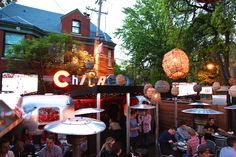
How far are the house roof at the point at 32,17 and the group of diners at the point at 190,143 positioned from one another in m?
17.7

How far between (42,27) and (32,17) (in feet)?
6.14

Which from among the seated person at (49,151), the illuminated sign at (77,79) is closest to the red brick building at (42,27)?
the illuminated sign at (77,79)

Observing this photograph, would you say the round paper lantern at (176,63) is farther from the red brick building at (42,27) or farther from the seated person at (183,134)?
the red brick building at (42,27)

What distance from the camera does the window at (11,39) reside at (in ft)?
67.5

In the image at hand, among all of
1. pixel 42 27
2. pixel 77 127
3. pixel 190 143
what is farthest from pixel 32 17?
pixel 77 127

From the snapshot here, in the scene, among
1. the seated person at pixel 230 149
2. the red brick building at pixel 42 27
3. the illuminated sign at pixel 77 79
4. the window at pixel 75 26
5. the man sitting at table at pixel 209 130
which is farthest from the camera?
the window at pixel 75 26

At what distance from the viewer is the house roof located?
22.1m

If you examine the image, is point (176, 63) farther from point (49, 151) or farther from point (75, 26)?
point (75, 26)

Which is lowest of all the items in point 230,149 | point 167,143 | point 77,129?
point 167,143

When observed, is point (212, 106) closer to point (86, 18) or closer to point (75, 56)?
point (75, 56)

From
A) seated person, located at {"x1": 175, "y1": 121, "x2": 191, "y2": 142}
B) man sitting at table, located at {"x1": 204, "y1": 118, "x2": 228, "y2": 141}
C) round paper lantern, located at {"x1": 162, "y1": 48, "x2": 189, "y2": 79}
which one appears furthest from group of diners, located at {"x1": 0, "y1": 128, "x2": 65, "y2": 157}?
man sitting at table, located at {"x1": 204, "y1": 118, "x2": 228, "y2": 141}

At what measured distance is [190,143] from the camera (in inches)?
308

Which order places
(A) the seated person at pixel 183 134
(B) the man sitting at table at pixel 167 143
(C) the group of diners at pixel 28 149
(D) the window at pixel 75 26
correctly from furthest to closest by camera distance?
(D) the window at pixel 75 26 < (A) the seated person at pixel 183 134 < (B) the man sitting at table at pixel 167 143 < (C) the group of diners at pixel 28 149

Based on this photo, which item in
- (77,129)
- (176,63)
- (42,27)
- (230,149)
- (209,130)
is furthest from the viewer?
(42,27)
